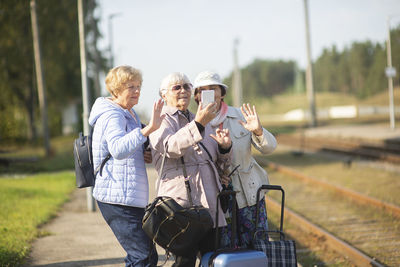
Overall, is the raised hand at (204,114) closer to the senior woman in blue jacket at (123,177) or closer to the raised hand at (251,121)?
the senior woman in blue jacket at (123,177)

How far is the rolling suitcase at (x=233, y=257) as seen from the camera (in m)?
3.68

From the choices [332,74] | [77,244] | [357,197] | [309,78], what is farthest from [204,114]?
[332,74]

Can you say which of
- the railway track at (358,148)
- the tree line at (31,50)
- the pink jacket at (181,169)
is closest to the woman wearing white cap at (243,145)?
the pink jacket at (181,169)

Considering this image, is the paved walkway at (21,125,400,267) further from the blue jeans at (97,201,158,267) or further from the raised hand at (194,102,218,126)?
the raised hand at (194,102,218,126)

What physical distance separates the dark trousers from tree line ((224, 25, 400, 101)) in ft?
222

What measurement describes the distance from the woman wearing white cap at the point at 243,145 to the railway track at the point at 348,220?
2528mm

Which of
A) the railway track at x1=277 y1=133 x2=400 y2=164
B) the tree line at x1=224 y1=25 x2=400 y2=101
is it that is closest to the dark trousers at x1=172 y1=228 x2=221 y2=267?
the railway track at x1=277 y1=133 x2=400 y2=164

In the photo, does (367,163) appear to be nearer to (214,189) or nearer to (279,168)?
(279,168)

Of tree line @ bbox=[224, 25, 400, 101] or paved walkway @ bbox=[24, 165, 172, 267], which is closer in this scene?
paved walkway @ bbox=[24, 165, 172, 267]

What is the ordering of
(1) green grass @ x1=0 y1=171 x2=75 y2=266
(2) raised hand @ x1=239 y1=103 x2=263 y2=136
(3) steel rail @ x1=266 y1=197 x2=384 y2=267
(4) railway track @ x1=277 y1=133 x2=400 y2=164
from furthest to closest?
(4) railway track @ x1=277 y1=133 x2=400 y2=164
(1) green grass @ x1=0 y1=171 x2=75 y2=266
(3) steel rail @ x1=266 y1=197 x2=384 y2=267
(2) raised hand @ x1=239 y1=103 x2=263 y2=136

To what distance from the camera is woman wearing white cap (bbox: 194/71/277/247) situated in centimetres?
424

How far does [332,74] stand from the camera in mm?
121188

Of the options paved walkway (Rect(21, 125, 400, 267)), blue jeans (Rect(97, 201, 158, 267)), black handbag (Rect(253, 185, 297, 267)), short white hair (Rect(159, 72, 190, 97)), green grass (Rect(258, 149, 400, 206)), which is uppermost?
short white hair (Rect(159, 72, 190, 97))

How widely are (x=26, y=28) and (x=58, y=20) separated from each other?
97.5 inches
